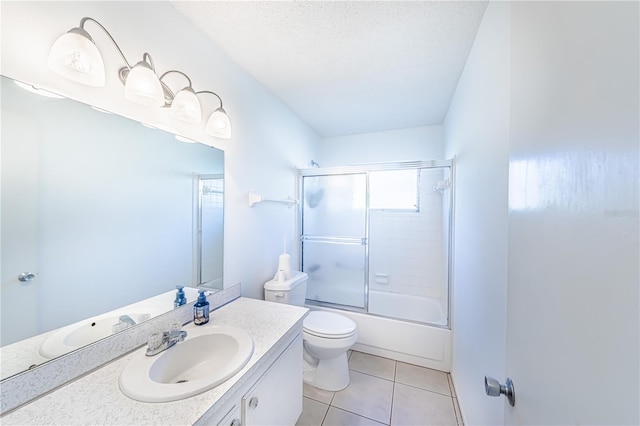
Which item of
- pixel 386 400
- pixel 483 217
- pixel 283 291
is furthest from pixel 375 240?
pixel 483 217

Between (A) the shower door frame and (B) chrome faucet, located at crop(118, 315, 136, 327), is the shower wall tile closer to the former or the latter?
(A) the shower door frame

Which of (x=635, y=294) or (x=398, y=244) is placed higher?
(x=635, y=294)

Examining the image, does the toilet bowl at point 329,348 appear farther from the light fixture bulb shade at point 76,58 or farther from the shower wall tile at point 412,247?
the light fixture bulb shade at point 76,58

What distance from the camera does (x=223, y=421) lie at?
2.46 ft

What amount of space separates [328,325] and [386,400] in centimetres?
65

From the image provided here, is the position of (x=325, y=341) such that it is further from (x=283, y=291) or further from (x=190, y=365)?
(x=190, y=365)

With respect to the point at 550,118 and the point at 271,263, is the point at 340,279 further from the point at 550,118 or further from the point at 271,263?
the point at 550,118

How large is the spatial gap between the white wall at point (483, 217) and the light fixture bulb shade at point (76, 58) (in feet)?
5.16

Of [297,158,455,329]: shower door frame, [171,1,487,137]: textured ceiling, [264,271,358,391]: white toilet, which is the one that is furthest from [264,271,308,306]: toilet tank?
[171,1,487,137]: textured ceiling

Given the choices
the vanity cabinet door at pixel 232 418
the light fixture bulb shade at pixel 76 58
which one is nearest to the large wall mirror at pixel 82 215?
the light fixture bulb shade at pixel 76 58

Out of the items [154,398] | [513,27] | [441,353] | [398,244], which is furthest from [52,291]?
[398,244]

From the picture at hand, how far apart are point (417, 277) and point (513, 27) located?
8.38ft

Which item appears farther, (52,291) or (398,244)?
(398,244)

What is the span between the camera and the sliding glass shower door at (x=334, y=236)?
2590 millimetres
